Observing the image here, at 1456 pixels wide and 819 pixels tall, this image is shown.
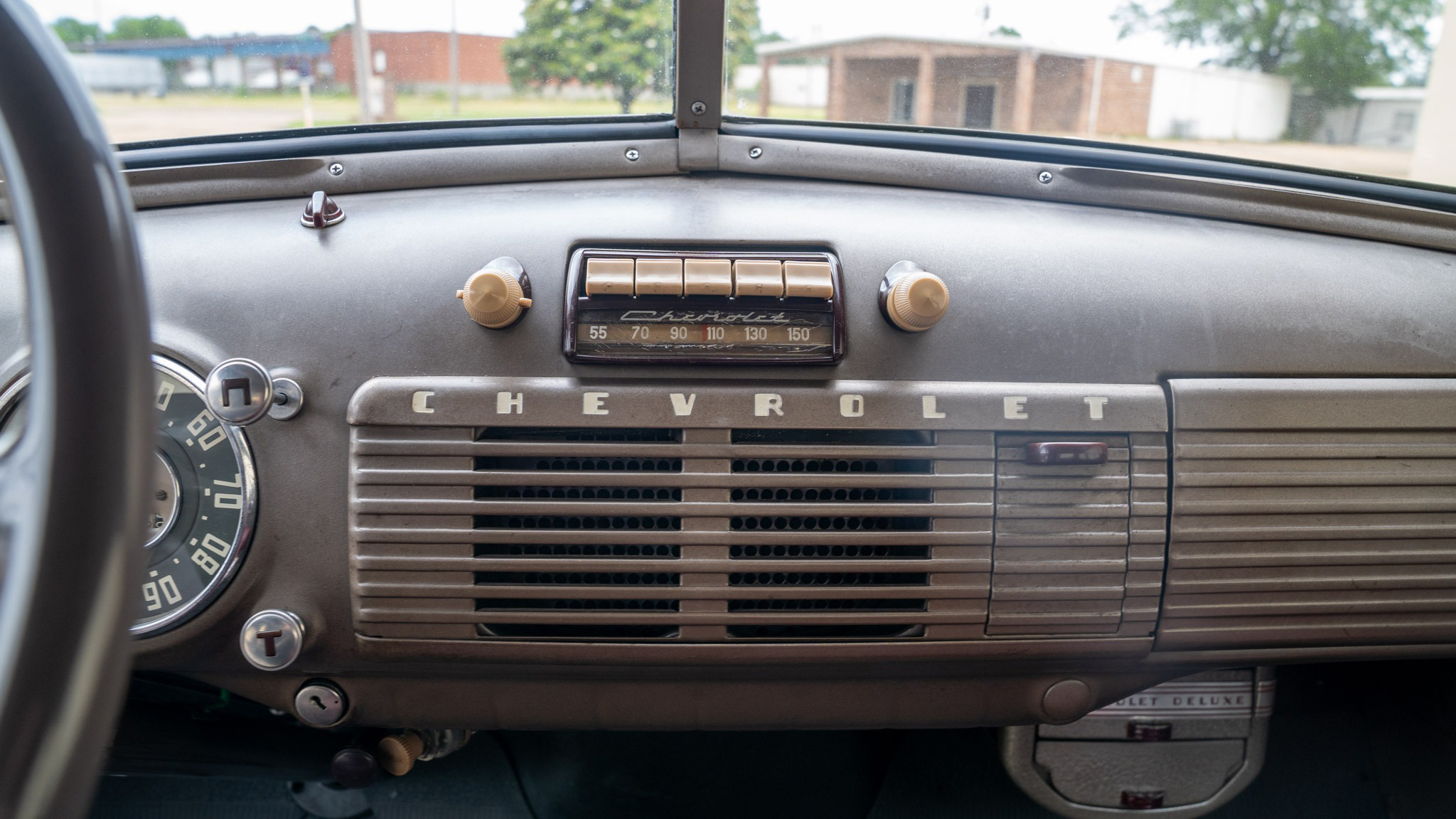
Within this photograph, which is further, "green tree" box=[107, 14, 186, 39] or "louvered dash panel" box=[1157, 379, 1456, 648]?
"green tree" box=[107, 14, 186, 39]

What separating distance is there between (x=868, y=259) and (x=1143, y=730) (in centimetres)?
89

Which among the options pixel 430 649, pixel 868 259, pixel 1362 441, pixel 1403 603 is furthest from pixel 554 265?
pixel 1403 603

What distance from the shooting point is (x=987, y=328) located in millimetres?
1219

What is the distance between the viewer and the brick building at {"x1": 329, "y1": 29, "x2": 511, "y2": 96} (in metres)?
1.45

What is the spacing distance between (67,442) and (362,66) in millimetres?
1008

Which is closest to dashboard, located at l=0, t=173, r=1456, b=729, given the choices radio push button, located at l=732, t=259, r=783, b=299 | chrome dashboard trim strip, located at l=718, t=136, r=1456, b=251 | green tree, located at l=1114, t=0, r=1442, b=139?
radio push button, located at l=732, t=259, r=783, b=299

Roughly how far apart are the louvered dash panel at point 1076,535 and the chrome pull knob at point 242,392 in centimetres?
88

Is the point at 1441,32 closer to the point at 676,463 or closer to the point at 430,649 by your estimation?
the point at 676,463

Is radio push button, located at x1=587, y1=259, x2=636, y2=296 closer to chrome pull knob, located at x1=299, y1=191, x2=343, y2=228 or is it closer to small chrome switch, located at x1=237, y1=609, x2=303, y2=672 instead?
chrome pull knob, located at x1=299, y1=191, x2=343, y2=228

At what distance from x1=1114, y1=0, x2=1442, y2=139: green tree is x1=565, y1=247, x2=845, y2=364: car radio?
0.76 metres

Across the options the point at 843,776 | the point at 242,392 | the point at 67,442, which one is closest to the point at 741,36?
the point at 242,392

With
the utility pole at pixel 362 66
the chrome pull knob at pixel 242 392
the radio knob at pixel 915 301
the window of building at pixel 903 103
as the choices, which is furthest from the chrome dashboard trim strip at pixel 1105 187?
the chrome pull knob at pixel 242 392

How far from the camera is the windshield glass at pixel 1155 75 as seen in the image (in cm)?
148

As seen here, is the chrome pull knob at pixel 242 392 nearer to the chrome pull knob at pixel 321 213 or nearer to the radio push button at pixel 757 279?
the chrome pull knob at pixel 321 213
